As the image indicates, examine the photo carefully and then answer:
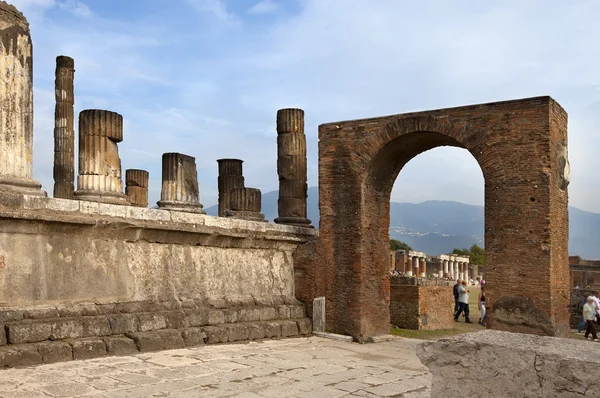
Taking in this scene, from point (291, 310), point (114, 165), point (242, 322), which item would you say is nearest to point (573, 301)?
point (291, 310)

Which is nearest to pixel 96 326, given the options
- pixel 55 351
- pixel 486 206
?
pixel 55 351

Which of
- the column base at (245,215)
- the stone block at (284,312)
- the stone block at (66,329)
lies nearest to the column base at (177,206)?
the column base at (245,215)

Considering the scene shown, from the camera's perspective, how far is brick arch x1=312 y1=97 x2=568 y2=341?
9.65m

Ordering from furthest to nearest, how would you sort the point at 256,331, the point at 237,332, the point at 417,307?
the point at 417,307, the point at 256,331, the point at 237,332

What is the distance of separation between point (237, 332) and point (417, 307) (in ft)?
18.3

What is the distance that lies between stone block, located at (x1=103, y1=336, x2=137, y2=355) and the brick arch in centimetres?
436

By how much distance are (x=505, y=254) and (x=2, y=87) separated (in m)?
→ 7.60

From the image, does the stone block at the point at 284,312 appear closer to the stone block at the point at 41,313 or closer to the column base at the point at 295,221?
the column base at the point at 295,221

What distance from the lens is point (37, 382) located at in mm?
5781

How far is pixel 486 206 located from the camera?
10125 millimetres

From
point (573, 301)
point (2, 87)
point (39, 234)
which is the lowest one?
point (573, 301)

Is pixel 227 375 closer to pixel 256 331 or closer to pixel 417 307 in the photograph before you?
pixel 256 331

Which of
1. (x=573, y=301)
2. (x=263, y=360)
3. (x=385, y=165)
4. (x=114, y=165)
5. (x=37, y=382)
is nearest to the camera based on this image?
(x=37, y=382)

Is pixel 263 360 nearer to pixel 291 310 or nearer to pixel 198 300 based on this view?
pixel 198 300
